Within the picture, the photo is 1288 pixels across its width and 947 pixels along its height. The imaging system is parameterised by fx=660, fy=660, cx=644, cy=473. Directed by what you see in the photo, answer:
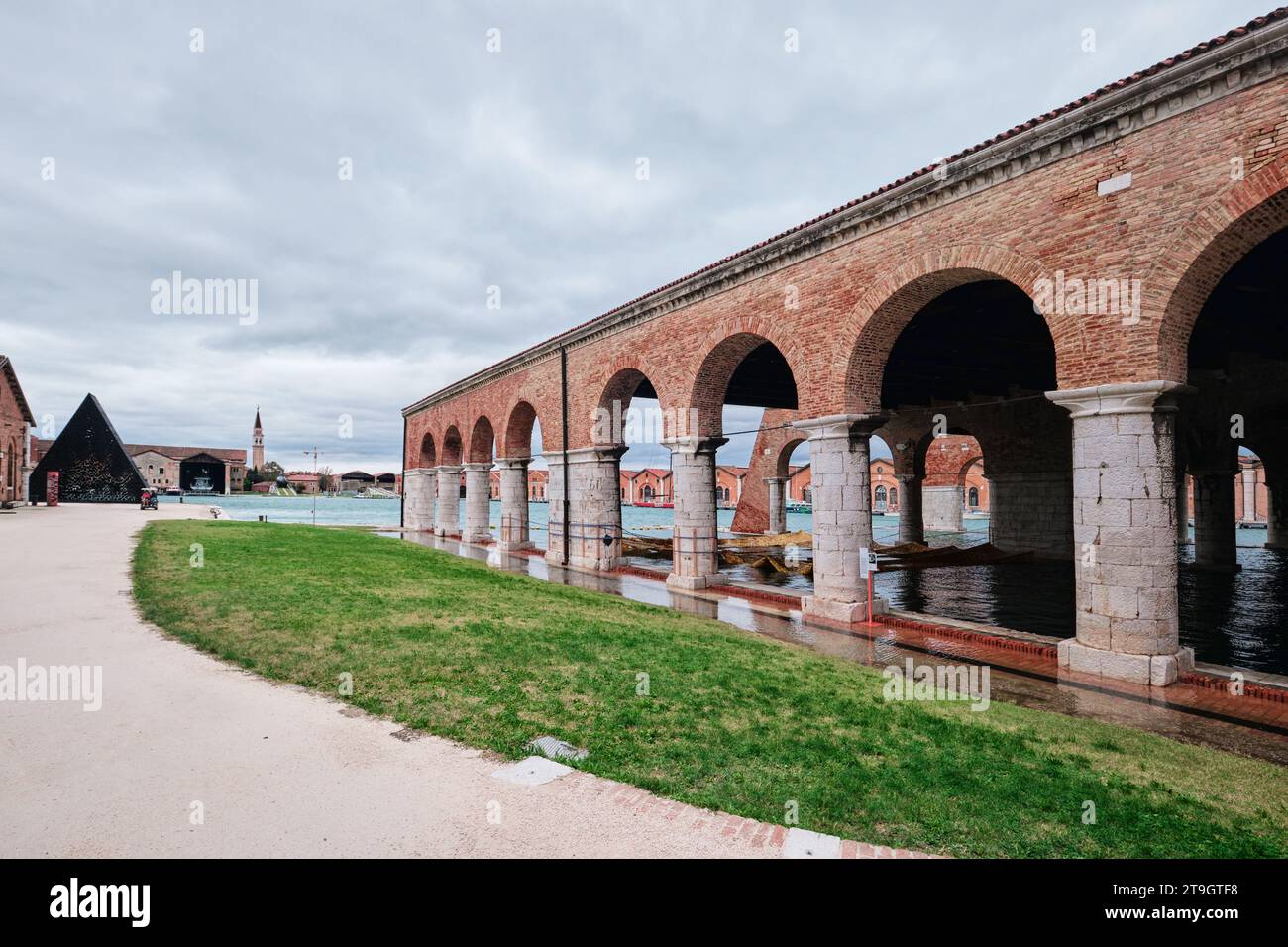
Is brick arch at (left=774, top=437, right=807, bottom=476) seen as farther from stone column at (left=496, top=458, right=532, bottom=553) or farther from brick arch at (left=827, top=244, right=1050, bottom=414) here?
brick arch at (left=827, top=244, right=1050, bottom=414)

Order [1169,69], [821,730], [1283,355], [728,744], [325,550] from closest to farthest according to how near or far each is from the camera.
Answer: [728,744] → [821,730] → [1169,69] → [1283,355] → [325,550]

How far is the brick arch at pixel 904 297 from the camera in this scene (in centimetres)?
936

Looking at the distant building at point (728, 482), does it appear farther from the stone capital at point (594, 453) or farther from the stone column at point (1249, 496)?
the stone capital at point (594, 453)

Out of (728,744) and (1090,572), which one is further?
(1090,572)

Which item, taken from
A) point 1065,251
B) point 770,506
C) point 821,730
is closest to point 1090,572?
point 1065,251

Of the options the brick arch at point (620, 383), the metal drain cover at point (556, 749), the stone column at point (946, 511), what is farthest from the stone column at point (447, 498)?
the metal drain cover at point (556, 749)

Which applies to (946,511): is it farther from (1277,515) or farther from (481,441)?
(481,441)

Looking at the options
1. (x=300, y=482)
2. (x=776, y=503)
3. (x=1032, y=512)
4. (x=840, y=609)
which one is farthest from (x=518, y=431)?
(x=300, y=482)

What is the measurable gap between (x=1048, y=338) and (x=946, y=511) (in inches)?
795

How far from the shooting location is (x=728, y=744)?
16.5 ft

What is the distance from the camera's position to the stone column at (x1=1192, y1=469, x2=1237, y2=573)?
1953 cm

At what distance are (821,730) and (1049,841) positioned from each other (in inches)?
76.3

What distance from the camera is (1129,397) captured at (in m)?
8.03
